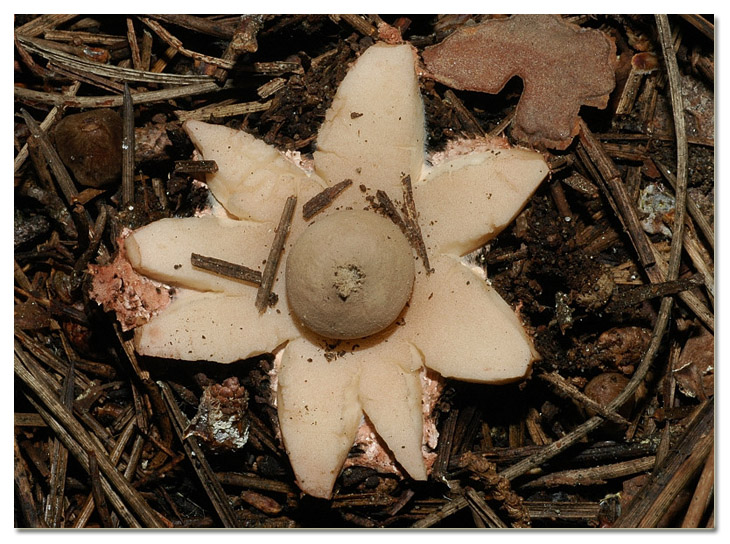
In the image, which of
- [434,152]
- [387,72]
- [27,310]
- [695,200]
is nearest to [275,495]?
[27,310]

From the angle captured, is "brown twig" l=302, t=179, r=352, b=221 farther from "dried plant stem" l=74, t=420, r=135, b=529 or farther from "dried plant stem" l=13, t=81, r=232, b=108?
"dried plant stem" l=74, t=420, r=135, b=529

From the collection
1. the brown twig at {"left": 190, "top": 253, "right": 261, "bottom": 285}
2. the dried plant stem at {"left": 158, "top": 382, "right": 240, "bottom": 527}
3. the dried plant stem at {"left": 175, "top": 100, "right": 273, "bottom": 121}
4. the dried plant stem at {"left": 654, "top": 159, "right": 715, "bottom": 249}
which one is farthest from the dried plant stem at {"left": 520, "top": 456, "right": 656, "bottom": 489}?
the dried plant stem at {"left": 175, "top": 100, "right": 273, "bottom": 121}

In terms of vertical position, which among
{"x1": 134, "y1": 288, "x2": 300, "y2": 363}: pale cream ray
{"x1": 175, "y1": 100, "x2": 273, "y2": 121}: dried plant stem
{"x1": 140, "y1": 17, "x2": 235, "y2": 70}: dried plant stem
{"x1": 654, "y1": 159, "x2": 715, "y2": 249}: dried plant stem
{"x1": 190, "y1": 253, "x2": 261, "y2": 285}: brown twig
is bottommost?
{"x1": 134, "y1": 288, "x2": 300, "y2": 363}: pale cream ray

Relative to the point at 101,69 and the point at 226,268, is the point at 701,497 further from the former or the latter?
the point at 101,69

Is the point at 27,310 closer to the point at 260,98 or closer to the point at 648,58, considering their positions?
the point at 260,98

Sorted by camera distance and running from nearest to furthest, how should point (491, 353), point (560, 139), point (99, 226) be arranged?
1. point (491, 353)
2. point (560, 139)
3. point (99, 226)

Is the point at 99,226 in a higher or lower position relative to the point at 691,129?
lower

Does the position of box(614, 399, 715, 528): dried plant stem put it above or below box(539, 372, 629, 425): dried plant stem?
below
